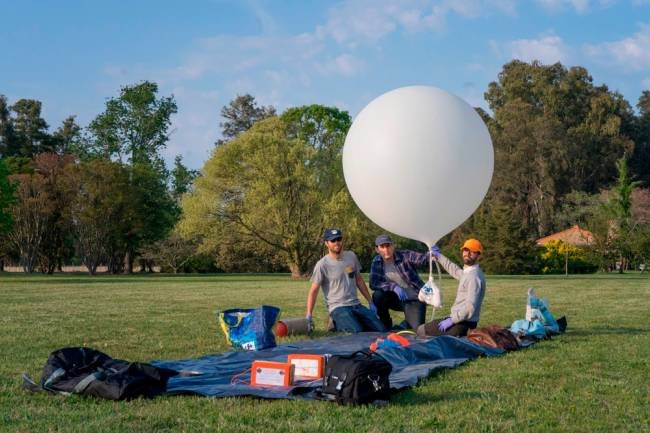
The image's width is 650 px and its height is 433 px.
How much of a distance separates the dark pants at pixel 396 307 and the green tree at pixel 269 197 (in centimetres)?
2497

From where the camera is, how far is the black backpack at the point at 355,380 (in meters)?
5.17

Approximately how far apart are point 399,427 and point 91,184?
140 ft

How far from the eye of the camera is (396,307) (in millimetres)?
10359

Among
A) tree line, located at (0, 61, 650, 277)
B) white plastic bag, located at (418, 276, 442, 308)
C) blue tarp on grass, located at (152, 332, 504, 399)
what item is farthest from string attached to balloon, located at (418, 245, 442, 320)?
tree line, located at (0, 61, 650, 277)

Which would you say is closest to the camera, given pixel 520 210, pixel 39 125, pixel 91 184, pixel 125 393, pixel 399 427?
pixel 399 427

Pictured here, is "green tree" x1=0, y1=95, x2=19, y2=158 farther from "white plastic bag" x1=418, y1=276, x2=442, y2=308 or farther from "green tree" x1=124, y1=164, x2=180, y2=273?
"white plastic bag" x1=418, y1=276, x2=442, y2=308

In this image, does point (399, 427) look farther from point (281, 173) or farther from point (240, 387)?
point (281, 173)

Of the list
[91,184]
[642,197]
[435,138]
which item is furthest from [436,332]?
[642,197]

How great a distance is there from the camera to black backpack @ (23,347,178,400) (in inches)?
213

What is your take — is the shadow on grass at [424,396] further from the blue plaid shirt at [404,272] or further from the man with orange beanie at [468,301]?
the blue plaid shirt at [404,272]

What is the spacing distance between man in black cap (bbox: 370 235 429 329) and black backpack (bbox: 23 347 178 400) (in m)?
4.69

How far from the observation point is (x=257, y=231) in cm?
3741

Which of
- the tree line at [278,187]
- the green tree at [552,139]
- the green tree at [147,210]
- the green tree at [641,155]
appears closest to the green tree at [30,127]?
the tree line at [278,187]

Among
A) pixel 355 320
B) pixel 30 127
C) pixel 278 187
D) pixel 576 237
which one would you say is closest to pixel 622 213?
pixel 576 237
